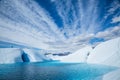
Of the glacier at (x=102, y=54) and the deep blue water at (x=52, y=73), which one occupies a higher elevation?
the glacier at (x=102, y=54)

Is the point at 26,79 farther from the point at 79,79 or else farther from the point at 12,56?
the point at 12,56

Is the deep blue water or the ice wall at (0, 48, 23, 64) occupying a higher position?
the ice wall at (0, 48, 23, 64)

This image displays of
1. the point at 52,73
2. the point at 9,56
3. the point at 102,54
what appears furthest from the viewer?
the point at 9,56

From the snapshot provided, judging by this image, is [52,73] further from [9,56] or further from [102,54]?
[9,56]

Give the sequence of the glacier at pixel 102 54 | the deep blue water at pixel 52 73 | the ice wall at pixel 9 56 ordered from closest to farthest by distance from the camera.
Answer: the deep blue water at pixel 52 73
the glacier at pixel 102 54
the ice wall at pixel 9 56

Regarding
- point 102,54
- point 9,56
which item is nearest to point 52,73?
point 102,54

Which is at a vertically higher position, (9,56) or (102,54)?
(9,56)

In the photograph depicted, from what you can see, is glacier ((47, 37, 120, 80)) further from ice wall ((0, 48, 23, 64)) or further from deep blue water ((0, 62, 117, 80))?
ice wall ((0, 48, 23, 64))

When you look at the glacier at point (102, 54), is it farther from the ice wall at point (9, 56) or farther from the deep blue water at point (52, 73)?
the ice wall at point (9, 56)

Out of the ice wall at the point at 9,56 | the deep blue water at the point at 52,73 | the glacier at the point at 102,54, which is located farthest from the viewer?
the ice wall at the point at 9,56

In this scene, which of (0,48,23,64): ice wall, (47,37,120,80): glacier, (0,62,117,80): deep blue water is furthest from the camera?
(0,48,23,64): ice wall

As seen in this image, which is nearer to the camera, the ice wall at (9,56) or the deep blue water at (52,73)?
the deep blue water at (52,73)

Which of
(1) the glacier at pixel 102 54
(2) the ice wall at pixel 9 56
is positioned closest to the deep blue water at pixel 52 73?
A: (1) the glacier at pixel 102 54

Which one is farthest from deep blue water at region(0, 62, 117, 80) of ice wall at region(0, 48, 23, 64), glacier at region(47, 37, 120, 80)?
ice wall at region(0, 48, 23, 64)
